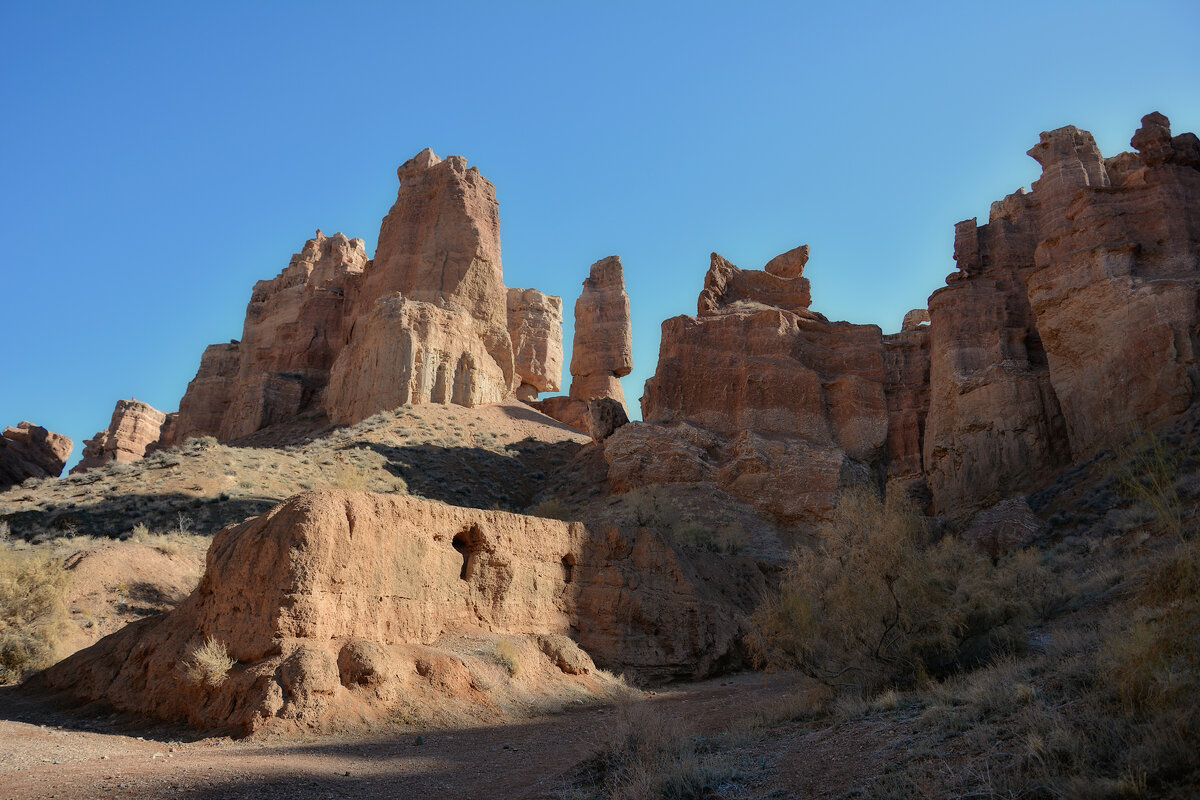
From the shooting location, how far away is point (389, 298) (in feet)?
143

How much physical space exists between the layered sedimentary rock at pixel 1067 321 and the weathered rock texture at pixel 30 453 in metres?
52.8

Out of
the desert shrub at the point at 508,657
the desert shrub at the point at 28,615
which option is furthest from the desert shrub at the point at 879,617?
the desert shrub at the point at 28,615

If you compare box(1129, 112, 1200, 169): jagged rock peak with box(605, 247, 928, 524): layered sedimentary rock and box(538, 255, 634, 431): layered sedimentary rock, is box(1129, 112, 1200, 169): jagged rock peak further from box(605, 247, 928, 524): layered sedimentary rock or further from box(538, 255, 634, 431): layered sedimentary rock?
box(538, 255, 634, 431): layered sedimentary rock

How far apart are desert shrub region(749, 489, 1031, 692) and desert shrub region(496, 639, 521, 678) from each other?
4.25 metres

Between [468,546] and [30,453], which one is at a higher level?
[30,453]

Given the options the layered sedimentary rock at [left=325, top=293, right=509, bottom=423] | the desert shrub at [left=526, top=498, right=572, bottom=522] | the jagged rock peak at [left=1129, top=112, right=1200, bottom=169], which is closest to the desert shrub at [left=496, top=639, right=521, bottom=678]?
the desert shrub at [left=526, top=498, right=572, bottom=522]

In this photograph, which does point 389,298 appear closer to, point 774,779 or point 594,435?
point 594,435

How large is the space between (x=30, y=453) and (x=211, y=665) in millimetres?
57428

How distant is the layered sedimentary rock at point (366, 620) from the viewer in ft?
41.5

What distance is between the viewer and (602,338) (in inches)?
2653

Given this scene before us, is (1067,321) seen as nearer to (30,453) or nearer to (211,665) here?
(211,665)

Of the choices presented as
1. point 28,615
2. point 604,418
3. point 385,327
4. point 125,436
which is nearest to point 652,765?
point 28,615

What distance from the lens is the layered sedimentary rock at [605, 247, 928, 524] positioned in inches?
1431

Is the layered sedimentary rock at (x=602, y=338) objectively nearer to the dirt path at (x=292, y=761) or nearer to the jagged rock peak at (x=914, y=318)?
the jagged rock peak at (x=914, y=318)
